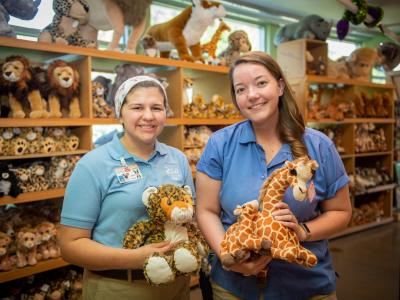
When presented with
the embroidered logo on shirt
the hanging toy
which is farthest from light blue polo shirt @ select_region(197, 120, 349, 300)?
the hanging toy

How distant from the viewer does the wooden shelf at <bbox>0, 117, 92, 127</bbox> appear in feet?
7.23

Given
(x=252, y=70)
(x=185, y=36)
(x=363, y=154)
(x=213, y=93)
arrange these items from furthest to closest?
1. (x=363, y=154)
2. (x=213, y=93)
3. (x=185, y=36)
4. (x=252, y=70)

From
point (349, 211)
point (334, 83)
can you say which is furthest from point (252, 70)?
point (334, 83)

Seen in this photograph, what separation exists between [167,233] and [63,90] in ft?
4.98

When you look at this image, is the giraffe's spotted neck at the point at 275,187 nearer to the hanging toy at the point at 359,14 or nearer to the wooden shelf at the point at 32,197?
the wooden shelf at the point at 32,197

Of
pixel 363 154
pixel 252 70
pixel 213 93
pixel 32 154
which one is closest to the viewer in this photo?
pixel 252 70

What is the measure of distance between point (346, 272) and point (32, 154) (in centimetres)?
282

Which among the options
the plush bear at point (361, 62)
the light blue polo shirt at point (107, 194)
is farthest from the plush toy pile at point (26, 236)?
the plush bear at point (361, 62)

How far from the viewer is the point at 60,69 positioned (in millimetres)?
2406

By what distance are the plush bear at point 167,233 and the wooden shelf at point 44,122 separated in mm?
1298

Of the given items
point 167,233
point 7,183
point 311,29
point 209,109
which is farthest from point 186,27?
point 167,233

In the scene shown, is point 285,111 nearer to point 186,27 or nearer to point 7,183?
point 7,183

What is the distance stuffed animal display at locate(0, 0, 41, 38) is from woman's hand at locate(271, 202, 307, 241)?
6.42ft

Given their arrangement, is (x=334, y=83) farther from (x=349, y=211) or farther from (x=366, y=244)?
(x=349, y=211)
